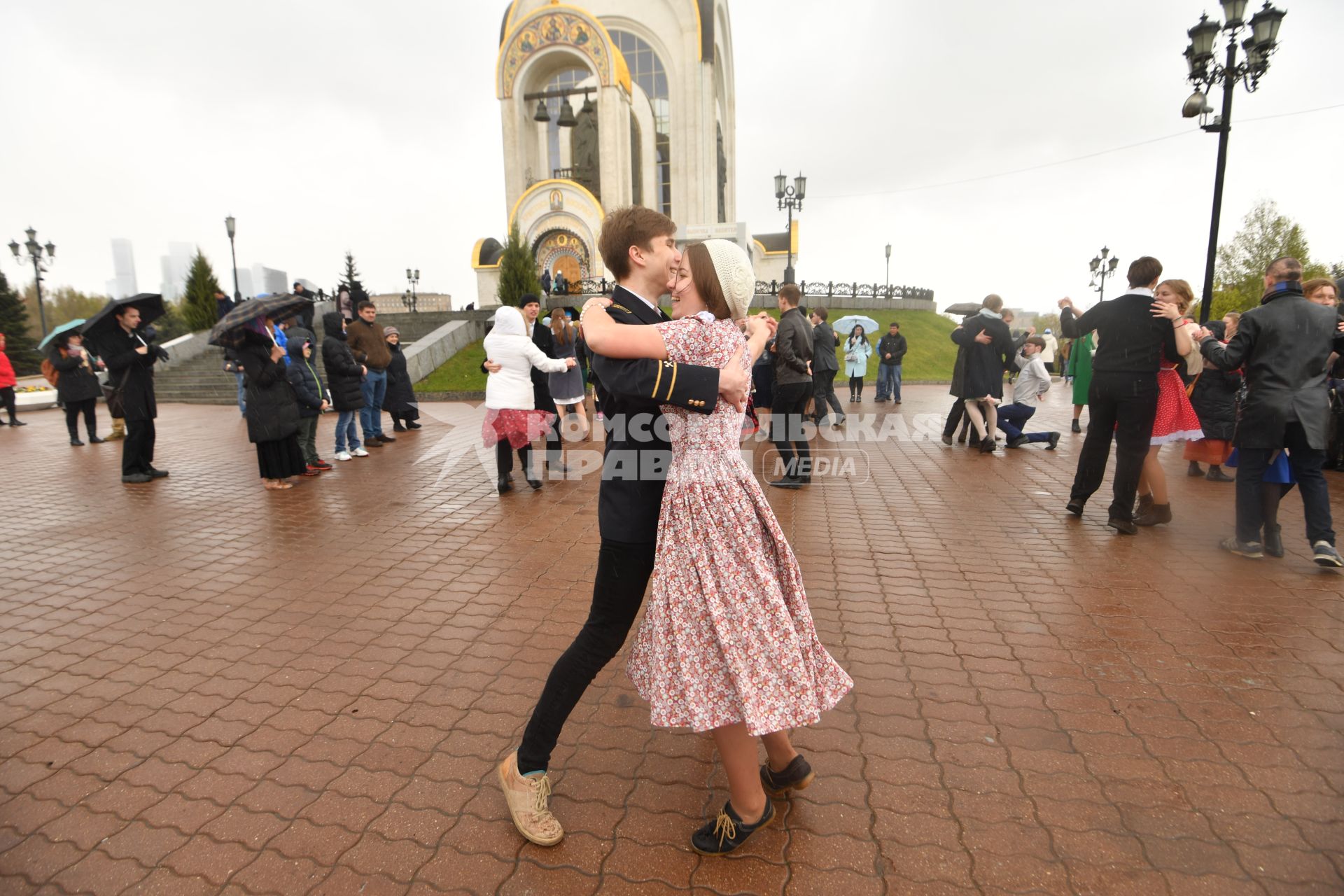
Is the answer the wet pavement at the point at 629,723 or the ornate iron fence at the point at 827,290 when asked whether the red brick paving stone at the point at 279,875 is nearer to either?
the wet pavement at the point at 629,723

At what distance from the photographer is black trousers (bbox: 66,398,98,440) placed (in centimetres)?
1098

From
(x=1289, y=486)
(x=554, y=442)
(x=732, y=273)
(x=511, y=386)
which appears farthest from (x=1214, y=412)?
(x=732, y=273)

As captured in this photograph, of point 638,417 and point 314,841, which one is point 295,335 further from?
point 638,417

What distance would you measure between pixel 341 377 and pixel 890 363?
11.6m

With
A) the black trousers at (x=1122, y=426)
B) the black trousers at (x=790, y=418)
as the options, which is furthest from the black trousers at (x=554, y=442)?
the black trousers at (x=1122, y=426)

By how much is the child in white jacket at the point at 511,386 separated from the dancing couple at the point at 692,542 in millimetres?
4468

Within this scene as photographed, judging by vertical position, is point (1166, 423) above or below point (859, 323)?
below

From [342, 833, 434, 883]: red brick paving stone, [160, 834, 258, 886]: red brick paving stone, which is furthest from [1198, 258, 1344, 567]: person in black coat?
[160, 834, 258, 886]: red brick paving stone

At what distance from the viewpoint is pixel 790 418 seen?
22.2 ft

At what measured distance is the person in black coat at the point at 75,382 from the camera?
1066 centimetres

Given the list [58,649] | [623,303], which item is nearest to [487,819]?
[623,303]

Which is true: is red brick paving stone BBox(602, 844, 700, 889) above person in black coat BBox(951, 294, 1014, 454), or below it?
below

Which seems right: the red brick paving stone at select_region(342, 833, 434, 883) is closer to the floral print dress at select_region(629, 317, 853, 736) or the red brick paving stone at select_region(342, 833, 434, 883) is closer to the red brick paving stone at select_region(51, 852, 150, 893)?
the red brick paving stone at select_region(51, 852, 150, 893)

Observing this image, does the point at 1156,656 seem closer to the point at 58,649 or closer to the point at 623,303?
the point at 623,303
